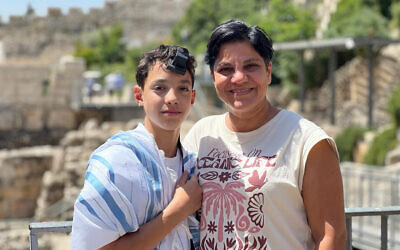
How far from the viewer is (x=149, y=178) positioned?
2268 mm

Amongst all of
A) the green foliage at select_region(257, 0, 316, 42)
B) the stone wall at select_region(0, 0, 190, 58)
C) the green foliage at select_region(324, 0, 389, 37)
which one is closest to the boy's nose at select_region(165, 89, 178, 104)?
the green foliage at select_region(324, 0, 389, 37)

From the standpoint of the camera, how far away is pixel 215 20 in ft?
102

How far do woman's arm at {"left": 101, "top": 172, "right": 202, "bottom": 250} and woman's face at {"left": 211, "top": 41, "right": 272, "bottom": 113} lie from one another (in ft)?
1.14

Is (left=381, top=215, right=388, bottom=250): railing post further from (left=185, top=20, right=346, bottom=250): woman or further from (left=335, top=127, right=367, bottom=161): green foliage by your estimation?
(left=335, top=127, right=367, bottom=161): green foliage

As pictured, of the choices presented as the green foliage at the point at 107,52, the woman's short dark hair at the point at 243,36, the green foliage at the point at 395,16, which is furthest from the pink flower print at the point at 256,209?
the green foliage at the point at 107,52

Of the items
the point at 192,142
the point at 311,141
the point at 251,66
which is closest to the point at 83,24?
the point at 192,142

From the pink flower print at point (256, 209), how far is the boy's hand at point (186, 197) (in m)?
0.20

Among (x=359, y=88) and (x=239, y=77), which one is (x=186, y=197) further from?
(x=359, y=88)

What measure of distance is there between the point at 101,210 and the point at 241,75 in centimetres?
72

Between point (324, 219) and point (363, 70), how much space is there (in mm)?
18788

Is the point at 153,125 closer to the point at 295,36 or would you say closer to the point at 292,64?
the point at 292,64

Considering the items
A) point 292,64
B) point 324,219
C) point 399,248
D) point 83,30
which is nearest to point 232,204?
point 324,219

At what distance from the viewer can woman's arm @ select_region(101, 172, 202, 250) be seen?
2227mm

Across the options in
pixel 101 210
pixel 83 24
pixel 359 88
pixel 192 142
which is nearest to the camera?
pixel 101 210
